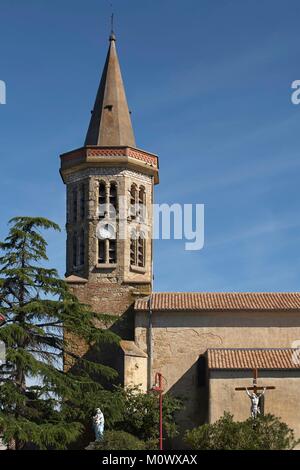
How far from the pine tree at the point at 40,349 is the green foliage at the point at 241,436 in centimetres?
459

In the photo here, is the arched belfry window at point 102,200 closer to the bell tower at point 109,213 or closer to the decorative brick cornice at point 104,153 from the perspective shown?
the bell tower at point 109,213

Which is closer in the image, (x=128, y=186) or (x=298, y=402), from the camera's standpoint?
(x=298, y=402)

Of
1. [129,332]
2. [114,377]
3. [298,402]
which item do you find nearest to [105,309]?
[129,332]

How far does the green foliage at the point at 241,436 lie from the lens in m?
26.6

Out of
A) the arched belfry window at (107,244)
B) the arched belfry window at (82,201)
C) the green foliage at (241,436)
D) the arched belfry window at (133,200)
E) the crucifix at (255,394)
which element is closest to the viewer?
the green foliage at (241,436)

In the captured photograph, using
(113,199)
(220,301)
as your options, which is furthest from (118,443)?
(113,199)

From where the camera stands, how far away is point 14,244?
103 ft

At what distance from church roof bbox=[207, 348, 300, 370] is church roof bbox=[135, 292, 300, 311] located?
6.73ft

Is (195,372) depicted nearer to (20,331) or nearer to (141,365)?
(141,365)

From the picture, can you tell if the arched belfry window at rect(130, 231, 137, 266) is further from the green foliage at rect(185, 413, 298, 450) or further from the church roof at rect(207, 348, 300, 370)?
the green foliage at rect(185, 413, 298, 450)

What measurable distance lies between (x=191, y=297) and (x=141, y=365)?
4.32 metres

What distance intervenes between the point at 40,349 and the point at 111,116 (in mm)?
13521

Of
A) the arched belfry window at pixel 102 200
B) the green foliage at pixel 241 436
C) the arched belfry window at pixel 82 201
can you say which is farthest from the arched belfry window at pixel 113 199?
the green foliage at pixel 241 436

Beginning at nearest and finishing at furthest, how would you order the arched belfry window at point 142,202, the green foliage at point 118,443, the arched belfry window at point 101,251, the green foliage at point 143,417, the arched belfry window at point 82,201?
1. the green foliage at point 118,443
2. the green foliage at point 143,417
3. the arched belfry window at point 101,251
4. the arched belfry window at point 82,201
5. the arched belfry window at point 142,202
